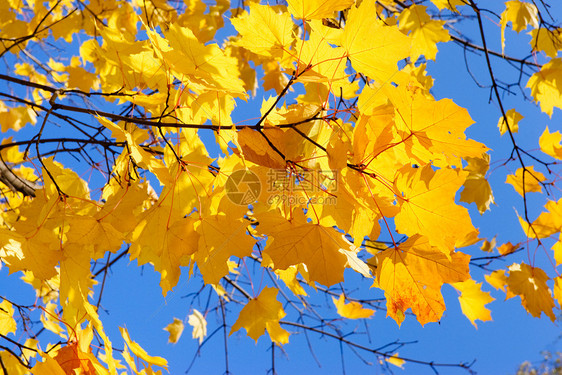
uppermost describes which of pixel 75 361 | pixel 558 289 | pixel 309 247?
pixel 558 289

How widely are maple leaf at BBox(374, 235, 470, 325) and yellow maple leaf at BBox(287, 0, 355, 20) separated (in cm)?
45

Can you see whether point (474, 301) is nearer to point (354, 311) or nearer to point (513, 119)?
point (354, 311)

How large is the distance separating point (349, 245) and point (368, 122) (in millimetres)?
240

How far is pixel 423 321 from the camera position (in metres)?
0.79

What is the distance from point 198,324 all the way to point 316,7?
2.11 meters

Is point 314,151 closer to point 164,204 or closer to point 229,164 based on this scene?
point 229,164

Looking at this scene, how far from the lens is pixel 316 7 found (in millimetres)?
750

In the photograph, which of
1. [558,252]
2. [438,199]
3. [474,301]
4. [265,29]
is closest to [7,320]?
[265,29]

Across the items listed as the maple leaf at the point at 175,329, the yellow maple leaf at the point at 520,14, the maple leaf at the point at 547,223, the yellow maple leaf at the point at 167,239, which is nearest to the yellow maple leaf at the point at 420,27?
the yellow maple leaf at the point at 520,14

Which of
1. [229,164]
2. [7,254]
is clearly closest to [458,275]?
[229,164]

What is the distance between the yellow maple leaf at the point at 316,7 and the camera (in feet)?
2.43

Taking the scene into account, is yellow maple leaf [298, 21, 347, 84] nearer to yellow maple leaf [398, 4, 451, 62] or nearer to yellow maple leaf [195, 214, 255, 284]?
yellow maple leaf [195, 214, 255, 284]

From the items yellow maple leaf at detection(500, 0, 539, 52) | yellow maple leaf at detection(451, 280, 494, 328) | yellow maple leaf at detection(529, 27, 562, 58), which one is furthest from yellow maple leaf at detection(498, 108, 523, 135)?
yellow maple leaf at detection(451, 280, 494, 328)

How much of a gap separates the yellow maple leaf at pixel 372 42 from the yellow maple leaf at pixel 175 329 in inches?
91.4
